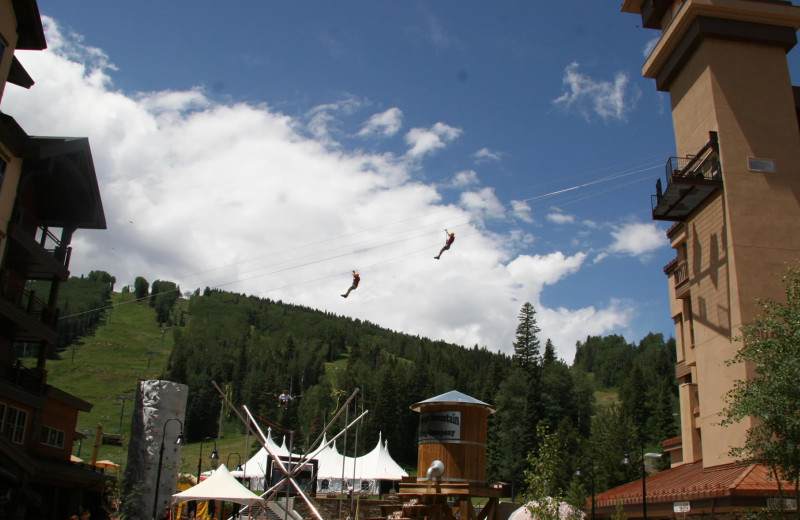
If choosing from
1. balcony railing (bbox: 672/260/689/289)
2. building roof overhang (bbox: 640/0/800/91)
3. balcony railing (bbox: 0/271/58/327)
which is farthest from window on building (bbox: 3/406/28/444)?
building roof overhang (bbox: 640/0/800/91)

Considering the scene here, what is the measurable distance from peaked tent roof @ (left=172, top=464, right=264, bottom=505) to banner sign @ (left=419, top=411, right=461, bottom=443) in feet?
37.8

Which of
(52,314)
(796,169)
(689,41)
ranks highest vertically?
(689,41)

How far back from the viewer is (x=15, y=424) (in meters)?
25.4

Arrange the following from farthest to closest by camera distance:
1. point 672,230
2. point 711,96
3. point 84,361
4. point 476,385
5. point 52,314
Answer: point 84,361
point 476,385
point 672,230
point 52,314
point 711,96

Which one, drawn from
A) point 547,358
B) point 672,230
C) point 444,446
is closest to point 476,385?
point 547,358

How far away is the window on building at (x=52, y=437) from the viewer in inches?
1134

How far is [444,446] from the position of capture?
18.2 meters

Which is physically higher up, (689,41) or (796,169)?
(689,41)

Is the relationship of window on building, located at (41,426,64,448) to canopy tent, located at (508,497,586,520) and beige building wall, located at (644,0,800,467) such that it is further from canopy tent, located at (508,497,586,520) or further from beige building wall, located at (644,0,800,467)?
beige building wall, located at (644,0,800,467)

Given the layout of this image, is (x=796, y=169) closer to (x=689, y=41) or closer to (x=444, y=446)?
(x=689, y=41)

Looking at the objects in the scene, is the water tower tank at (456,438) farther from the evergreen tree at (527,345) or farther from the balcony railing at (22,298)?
the evergreen tree at (527,345)

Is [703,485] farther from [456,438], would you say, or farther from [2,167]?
[2,167]

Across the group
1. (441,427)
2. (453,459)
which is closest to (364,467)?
(441,427)

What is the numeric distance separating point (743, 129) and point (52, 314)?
31915 mm
